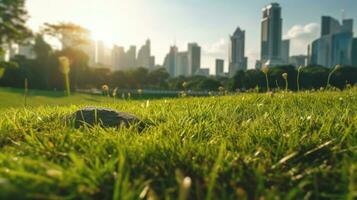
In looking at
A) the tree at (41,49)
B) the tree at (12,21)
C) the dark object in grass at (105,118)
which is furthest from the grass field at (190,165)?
the tree at (41,49)

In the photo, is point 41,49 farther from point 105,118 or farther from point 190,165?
point 190,165

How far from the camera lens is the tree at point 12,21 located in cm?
5202

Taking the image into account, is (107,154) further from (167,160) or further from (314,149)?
(314,149)

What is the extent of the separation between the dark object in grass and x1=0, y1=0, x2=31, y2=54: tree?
51.4 metres

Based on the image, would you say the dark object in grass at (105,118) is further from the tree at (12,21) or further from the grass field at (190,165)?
the tree at (12,21)

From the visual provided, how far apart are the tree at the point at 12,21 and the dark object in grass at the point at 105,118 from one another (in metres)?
51.4

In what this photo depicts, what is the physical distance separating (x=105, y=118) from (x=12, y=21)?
2286 inches

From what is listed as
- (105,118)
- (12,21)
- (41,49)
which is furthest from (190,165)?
(41,49)

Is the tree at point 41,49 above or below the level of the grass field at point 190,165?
above

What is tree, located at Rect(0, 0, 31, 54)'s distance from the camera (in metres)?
52.0

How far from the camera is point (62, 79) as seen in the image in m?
67.2

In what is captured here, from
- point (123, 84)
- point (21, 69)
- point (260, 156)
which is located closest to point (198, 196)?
point (260, 156)

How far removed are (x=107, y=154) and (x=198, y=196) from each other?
0.91 metres

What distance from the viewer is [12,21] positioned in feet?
185
